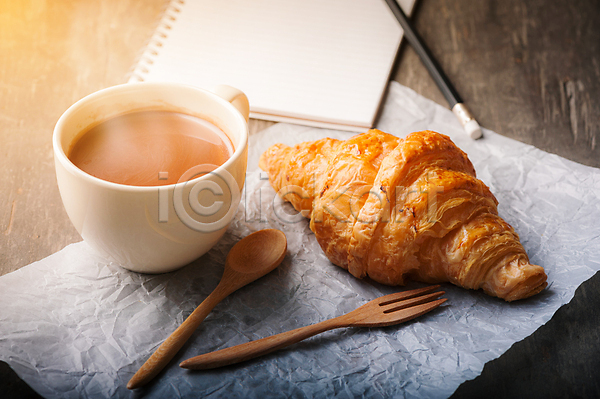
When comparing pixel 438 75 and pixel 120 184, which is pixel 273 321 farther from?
pixel 438 75

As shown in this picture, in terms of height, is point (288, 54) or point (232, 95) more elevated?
point (232, 95)

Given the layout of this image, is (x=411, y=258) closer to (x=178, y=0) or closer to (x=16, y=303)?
(x=16, y=303)

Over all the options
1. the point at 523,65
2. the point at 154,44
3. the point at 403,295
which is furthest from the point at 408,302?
the point at 154,44

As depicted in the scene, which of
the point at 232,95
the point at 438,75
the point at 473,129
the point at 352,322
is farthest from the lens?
the point at 438,75

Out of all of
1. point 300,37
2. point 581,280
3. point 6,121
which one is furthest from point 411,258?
point 6,121

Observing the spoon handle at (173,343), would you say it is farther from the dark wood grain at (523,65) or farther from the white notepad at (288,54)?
the dark wood grain at (523,65)

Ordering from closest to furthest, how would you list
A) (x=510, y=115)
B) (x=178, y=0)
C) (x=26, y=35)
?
1. (x=510, y=115)
2. (x=26, y=35)
3. (x=178, y=0)
